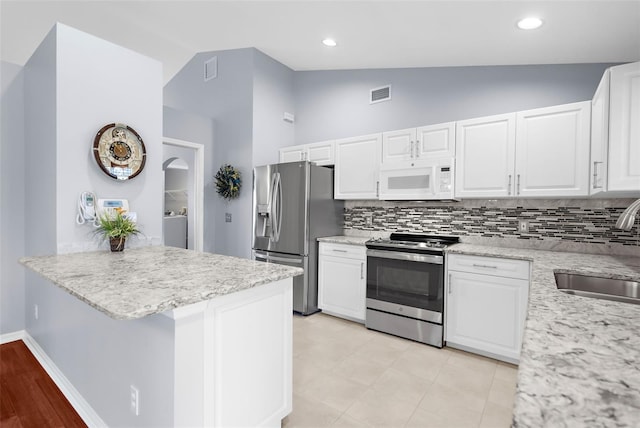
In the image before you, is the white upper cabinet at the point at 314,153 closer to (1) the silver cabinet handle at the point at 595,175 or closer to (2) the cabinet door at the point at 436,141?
(2) the cabinet door at the point at 436,141

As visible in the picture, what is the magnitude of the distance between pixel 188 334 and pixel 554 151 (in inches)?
117

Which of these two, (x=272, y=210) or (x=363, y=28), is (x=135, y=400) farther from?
(x=363, y=28)

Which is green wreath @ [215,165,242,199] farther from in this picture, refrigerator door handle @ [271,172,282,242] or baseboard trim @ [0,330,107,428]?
baseboard trim @ [0,330,107,428]

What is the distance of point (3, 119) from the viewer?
2900 millimetres

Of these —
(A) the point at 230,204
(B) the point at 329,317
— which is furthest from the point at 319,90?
(B) the point at 329,317

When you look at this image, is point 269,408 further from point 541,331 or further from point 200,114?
point 200,114

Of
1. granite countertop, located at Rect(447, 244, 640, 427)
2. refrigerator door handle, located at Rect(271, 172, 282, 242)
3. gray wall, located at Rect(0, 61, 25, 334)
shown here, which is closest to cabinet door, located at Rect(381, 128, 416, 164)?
refrigerator door handle, located at Rect(271, 172, 282, 242)

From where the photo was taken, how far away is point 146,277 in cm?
151

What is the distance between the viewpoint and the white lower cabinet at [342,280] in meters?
3.50

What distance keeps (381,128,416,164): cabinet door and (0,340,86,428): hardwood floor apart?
3274 mm

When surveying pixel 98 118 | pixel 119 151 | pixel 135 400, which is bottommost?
pixel 135 400

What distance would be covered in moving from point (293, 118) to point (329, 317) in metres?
2.82

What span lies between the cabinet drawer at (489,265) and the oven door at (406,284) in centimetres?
12

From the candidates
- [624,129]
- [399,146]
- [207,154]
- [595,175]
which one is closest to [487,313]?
[595,175]
